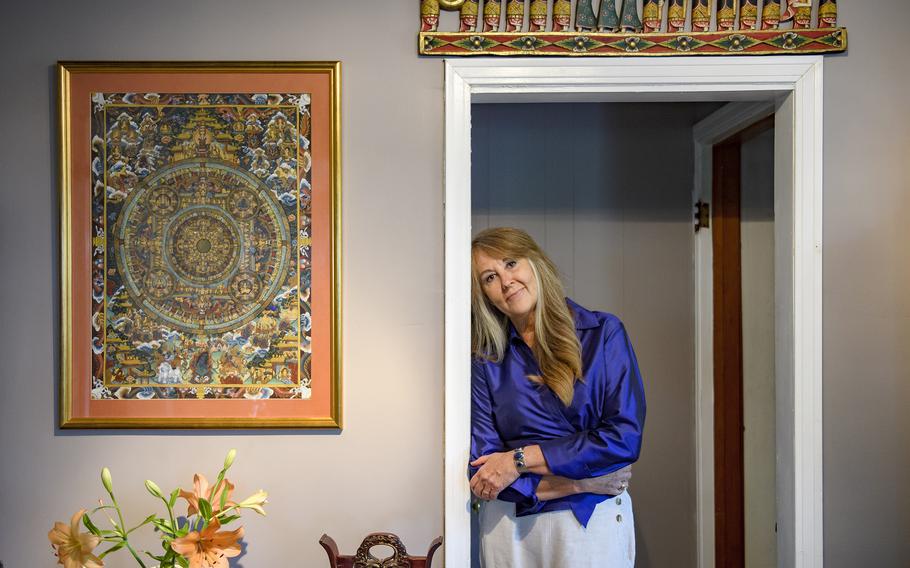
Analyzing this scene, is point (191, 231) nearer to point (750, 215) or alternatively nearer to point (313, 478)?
point (313, 478)

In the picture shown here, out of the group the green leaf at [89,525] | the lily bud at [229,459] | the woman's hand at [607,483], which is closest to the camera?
the green leaf at [89,525]

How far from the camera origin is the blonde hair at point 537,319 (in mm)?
2088

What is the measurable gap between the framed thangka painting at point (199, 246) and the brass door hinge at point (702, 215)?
1.51 metres

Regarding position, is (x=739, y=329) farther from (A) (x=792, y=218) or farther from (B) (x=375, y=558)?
(B) (x=375, y=558)

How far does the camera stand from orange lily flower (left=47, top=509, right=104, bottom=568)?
1667mm

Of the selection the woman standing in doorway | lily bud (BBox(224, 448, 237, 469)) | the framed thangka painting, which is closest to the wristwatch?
the woman standing in doorway

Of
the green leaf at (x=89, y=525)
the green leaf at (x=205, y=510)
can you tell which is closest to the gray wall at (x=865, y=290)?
the green leaf at (x=205, y=510)

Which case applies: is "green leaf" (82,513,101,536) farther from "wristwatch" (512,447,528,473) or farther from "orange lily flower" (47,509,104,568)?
"wristwatch" (512,447,528,473)

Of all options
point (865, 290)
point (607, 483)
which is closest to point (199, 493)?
point (607, 483)

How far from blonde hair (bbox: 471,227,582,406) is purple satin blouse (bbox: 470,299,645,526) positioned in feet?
0.10

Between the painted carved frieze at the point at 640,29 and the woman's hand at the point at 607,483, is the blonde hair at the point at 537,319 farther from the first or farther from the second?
the painted carved frieze at the point at 640,29

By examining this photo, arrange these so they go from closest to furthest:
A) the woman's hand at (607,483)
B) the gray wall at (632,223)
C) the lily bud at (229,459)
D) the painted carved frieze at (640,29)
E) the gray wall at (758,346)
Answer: the lily bud at (229,459) → the painted carved frieze at (640,29) → the woman's hand at (607,483) → the gray wall at (758,346) → the gray wall at (632,223)

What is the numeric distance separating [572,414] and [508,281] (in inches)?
15.8

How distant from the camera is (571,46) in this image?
191 cm
